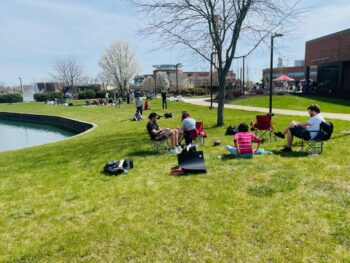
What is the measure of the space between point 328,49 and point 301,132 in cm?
2283

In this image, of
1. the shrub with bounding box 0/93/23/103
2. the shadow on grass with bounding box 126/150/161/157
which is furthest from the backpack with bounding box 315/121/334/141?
the shrub with bounding box 0/93/23/103

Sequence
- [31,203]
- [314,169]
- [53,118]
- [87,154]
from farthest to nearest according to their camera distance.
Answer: [53,118] → [87,154] → [314,169] → [31,203]

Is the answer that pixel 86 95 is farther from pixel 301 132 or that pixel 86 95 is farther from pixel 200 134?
pixel 301 132

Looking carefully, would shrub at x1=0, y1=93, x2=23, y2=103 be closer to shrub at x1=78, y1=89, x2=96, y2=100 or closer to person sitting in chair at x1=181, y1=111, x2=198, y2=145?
shrub at x1=78, y1=89, x2=96, y2=100

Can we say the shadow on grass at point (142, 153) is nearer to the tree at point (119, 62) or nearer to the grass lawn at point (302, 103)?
the grass lawn at point (302, 103)

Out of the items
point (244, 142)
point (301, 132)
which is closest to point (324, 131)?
point (301, 132)

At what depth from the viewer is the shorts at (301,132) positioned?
6969 mm

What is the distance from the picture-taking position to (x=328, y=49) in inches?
1025

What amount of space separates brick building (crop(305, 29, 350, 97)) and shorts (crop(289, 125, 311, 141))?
1992 centimetres

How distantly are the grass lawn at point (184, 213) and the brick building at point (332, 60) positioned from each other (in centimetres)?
2108

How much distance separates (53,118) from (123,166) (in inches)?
930

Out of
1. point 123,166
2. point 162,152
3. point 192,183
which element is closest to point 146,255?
point 192,183

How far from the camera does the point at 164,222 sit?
158 inches

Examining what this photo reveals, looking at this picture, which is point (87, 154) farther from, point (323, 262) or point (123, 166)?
point (323, 262)
